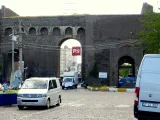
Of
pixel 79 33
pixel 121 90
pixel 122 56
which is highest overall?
pixel 79 33

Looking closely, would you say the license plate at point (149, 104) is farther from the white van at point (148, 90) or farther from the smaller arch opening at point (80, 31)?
the smaller arch opening at point (80, 31)

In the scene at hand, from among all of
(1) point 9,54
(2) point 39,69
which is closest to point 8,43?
(1) point 9,54

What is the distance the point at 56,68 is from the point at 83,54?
5.34m

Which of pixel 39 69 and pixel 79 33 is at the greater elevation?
pixel 79 33

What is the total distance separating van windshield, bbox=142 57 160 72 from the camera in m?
11.6

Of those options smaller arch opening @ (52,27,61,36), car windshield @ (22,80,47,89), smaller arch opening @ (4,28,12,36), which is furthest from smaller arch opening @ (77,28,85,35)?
car windshield @ (22,80,47,89)

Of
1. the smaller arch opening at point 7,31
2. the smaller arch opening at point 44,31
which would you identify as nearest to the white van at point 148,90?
the smaller arch opening at point 44,31

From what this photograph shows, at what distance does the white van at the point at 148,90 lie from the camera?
11.3 m

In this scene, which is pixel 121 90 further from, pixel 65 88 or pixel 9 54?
pixel 9 54

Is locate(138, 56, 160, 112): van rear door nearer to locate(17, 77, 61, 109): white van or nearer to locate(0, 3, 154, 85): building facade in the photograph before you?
locate(17, 77, 61, 109): white van

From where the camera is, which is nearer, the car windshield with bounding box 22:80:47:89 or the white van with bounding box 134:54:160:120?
the white van with bounding box 134:54:160:120

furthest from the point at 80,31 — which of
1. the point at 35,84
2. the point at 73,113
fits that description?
the point at 73,113

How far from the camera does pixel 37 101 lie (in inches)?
762

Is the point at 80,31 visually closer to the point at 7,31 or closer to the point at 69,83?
the point at 69,83
